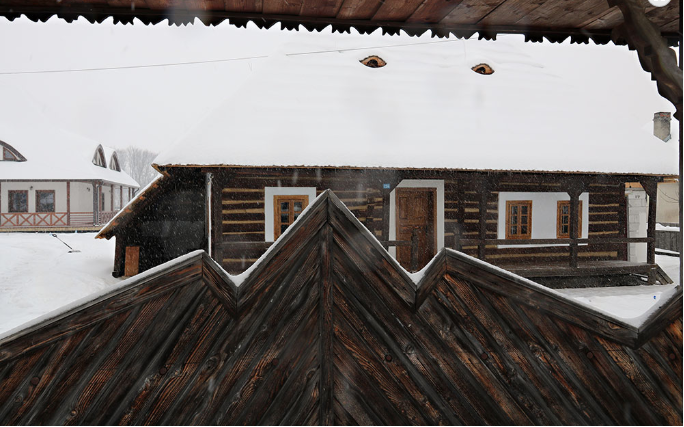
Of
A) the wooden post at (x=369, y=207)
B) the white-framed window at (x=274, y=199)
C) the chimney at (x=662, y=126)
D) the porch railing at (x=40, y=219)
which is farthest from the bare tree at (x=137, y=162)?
the chimney at (x=662, y=126)

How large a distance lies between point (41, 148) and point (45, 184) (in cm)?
328

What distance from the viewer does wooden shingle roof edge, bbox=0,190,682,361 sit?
3.53 feet

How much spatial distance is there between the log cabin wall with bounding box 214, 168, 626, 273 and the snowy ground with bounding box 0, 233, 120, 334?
127 inches

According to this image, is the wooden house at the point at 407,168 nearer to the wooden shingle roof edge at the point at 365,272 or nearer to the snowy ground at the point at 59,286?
the snowy ground at the point at 59,286

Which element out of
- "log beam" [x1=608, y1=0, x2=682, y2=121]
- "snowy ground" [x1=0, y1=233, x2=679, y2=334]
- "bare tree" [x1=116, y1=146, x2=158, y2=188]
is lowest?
"snowy ground" [x1=0, y1=233, x2=679, y2=334]

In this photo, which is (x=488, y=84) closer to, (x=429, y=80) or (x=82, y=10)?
(x=429, y=80)

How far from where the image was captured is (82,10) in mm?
2020

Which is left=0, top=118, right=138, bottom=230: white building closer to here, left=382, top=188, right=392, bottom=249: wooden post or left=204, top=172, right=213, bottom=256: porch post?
left=204, top=172, right=213, bottom=256: porch post

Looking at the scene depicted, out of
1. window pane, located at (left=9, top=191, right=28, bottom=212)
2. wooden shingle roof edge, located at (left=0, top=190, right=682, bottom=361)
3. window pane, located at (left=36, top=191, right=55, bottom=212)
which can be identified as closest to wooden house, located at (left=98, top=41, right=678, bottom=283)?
Answer: wooden shingle roof edge, located at (left=0, top=190, right=682, bottom=361)

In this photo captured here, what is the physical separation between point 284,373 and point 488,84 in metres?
11.8

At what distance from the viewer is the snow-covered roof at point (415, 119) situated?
25.5 feet

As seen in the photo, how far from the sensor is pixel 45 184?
22.7m

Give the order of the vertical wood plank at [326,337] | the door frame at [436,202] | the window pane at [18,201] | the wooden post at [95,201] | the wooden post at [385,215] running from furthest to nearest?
the wooden post at [95,201] → the window pane at [18,201] → the door frame at [436,202] → the wooden post at [385,215] → the vertical wood plank at [326,337]

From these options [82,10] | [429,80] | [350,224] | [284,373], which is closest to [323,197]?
[350,224]
